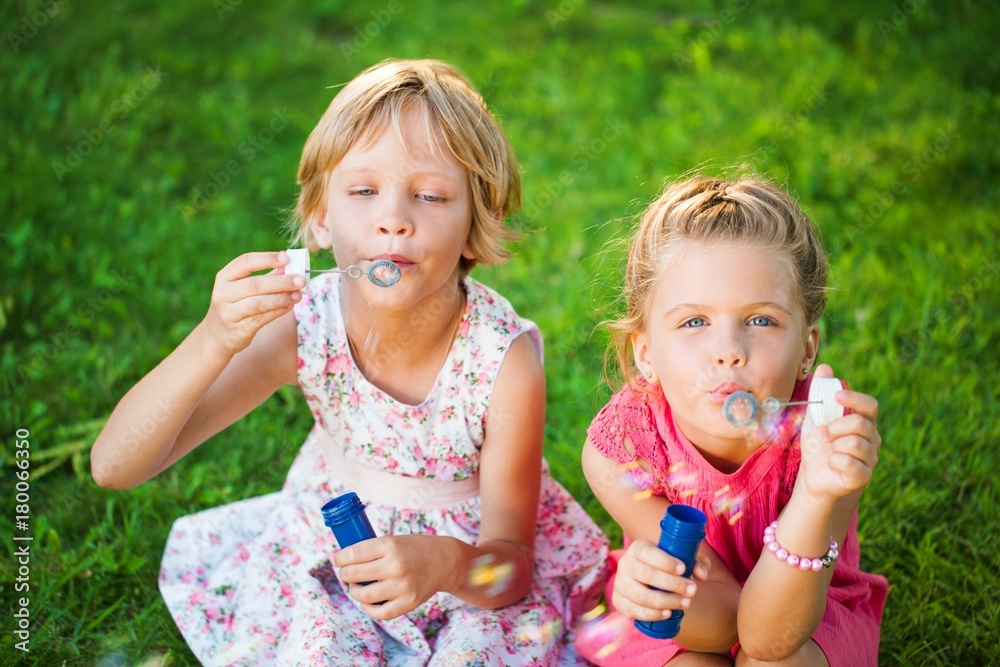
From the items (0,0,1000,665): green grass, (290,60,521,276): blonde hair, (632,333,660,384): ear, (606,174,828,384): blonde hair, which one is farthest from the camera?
(0,0,1000,665): green grass

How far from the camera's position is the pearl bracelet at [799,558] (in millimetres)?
1774

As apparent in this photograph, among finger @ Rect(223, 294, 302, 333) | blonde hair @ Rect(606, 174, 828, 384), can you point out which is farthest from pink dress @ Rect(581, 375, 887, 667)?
finger @ Rect(223, 294, 302, 333)

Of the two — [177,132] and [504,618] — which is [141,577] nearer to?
[504,618]

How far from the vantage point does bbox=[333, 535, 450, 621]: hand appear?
74.8 inches

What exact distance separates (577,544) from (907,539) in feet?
3.00

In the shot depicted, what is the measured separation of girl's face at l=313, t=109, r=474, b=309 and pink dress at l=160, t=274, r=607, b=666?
0.24m

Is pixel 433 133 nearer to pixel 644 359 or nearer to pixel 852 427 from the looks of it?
pixel 644 359

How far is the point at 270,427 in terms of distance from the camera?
3.15m

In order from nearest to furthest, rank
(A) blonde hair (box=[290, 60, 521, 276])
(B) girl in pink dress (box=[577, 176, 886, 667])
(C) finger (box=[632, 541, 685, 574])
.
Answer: (C) finger (box=[632, 541, 685, 574]) < (B) girl in pink dress (box=[577, 176, 886, 667]) < (A) blonde hair (box=[290, 60, 521, 276])

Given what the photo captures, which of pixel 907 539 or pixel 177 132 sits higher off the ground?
pixel 177 132

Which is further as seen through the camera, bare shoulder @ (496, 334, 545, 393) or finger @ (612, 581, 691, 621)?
bare shoulder @ (496, 334, 545, 393)

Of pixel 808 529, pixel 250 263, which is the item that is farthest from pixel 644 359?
pixel 250 263

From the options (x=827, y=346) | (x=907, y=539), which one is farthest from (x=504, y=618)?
(x=827, y=346)

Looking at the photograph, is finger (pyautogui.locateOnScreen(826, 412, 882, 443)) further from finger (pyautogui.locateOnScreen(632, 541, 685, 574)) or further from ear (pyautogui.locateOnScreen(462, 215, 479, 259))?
ear (pyautogui.locateOnScreen(462, 215, 479, 259))
